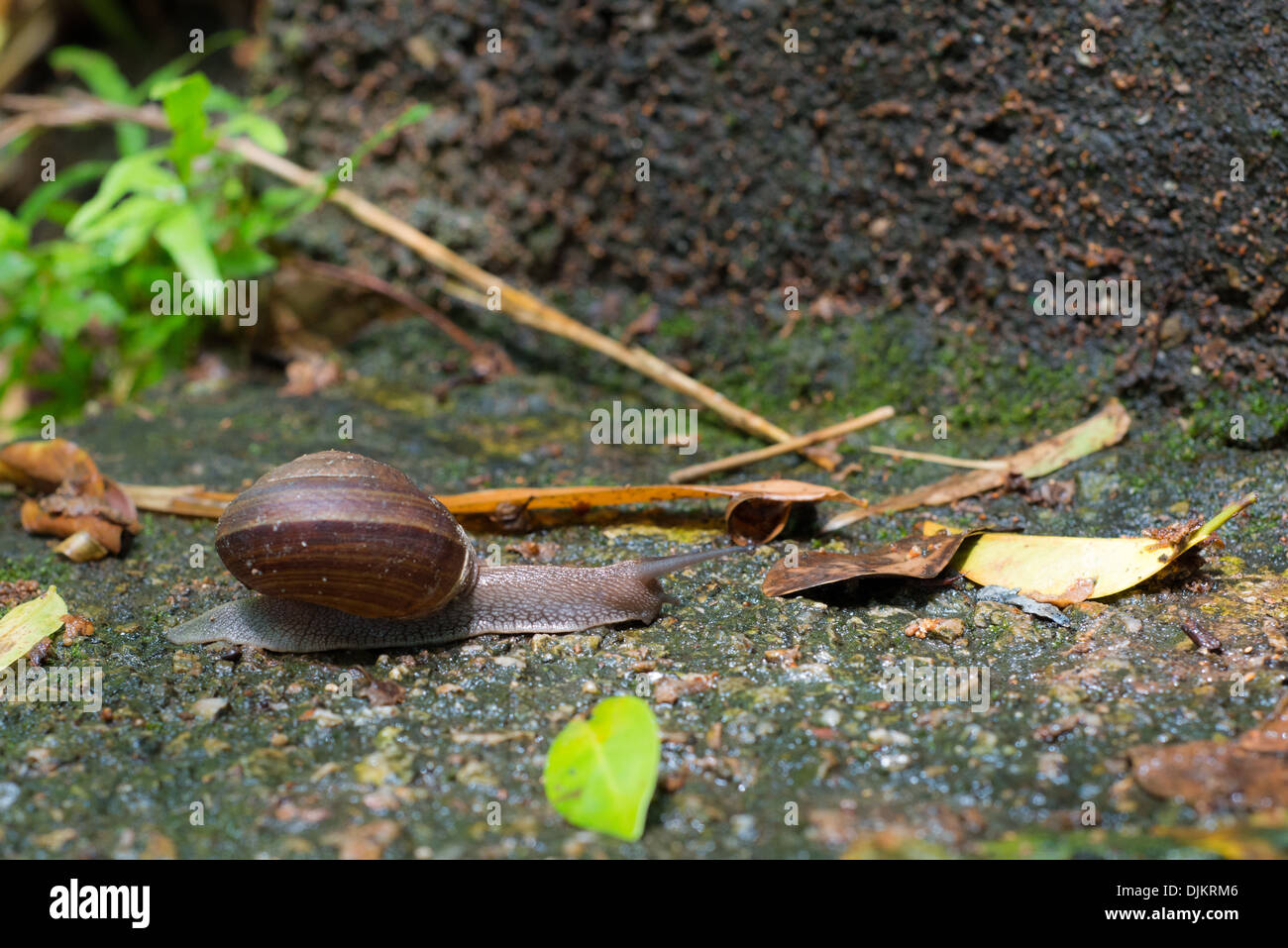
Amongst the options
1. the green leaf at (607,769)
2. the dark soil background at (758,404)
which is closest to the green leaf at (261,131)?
the dark soil background at (758,404)

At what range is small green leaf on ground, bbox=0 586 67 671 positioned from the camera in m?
2.94

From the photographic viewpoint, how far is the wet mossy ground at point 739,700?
224 cm

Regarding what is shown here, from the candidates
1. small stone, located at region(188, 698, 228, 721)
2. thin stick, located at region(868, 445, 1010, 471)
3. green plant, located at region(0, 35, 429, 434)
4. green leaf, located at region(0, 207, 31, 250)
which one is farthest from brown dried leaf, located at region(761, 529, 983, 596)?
green leaf, located at region(0, 207, 31, 250)

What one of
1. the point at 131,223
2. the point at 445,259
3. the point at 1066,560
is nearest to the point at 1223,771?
the point at 1066,560

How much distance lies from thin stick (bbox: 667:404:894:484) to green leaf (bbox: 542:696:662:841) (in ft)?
5.68

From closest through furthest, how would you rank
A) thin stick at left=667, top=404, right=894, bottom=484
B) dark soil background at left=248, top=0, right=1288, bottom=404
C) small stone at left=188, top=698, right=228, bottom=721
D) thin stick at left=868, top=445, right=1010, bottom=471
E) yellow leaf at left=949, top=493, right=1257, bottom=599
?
1. small stone at left=188, top=698, right=228, bottom=721
2. yellow leaf at left=949, top=493, right=1257, bottom=599
3. dark soil background at left=248, top=0, right=1288, bottom=404
4. thin stick at left=868, top=445, right=1010, bottom=471
5. thin stick at left=667, top=404, right=894, bottom=484

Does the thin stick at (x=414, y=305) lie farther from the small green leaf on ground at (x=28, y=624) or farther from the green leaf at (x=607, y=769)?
the green leaf at (x=607, y=769)

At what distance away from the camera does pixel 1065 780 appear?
7.61 feet

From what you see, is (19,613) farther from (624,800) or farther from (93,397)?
(93,397)

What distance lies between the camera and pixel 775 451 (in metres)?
4.08

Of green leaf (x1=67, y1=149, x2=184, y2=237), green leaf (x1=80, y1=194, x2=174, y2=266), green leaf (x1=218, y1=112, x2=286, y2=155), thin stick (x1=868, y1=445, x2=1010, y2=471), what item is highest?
green leaf (x1=218, y1=112, x2=286, y2=155)

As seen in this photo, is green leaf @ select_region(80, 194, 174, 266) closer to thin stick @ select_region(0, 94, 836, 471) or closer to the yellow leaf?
thin stick @ select_region(0, 94, 836, 471)

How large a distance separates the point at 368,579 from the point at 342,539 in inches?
5.4

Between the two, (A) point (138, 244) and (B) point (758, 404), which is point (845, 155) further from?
(A) point (138, 244)
